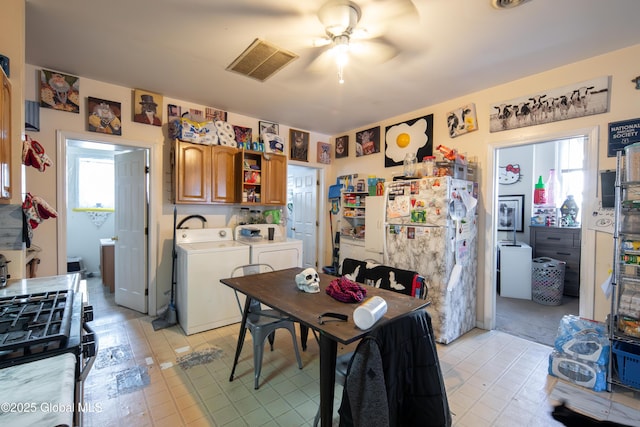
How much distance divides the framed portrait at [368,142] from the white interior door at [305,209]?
91 cm

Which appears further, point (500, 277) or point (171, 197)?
point (500, 277)

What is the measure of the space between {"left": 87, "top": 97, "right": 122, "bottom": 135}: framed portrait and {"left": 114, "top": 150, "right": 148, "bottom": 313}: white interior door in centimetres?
39

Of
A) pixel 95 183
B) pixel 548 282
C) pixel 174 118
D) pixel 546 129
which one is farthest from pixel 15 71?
pixel 548 282

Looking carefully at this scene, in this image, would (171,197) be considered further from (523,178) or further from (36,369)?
(523,178)

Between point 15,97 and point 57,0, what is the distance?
0.69 metres

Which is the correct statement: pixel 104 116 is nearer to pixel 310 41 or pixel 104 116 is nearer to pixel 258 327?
pixel 310 41

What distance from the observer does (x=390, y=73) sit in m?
2.67

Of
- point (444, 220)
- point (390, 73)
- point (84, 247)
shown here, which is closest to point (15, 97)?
point (390, 73)

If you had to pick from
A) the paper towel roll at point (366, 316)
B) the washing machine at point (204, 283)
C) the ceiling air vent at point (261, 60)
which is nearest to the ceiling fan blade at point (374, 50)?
the ceiling air vent at point (261, 60)

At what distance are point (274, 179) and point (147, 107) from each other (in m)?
1.69

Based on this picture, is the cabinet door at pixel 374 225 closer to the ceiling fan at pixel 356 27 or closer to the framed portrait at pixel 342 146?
the framed portrait at pixel 342 146

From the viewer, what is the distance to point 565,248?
4.07 metres

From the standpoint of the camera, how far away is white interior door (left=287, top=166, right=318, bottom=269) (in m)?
4.94

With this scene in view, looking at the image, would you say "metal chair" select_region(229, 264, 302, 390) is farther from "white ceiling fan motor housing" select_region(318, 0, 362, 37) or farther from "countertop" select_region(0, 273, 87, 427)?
"white ceiling fan motor housing" select_region(318, 0, 362, 37)
